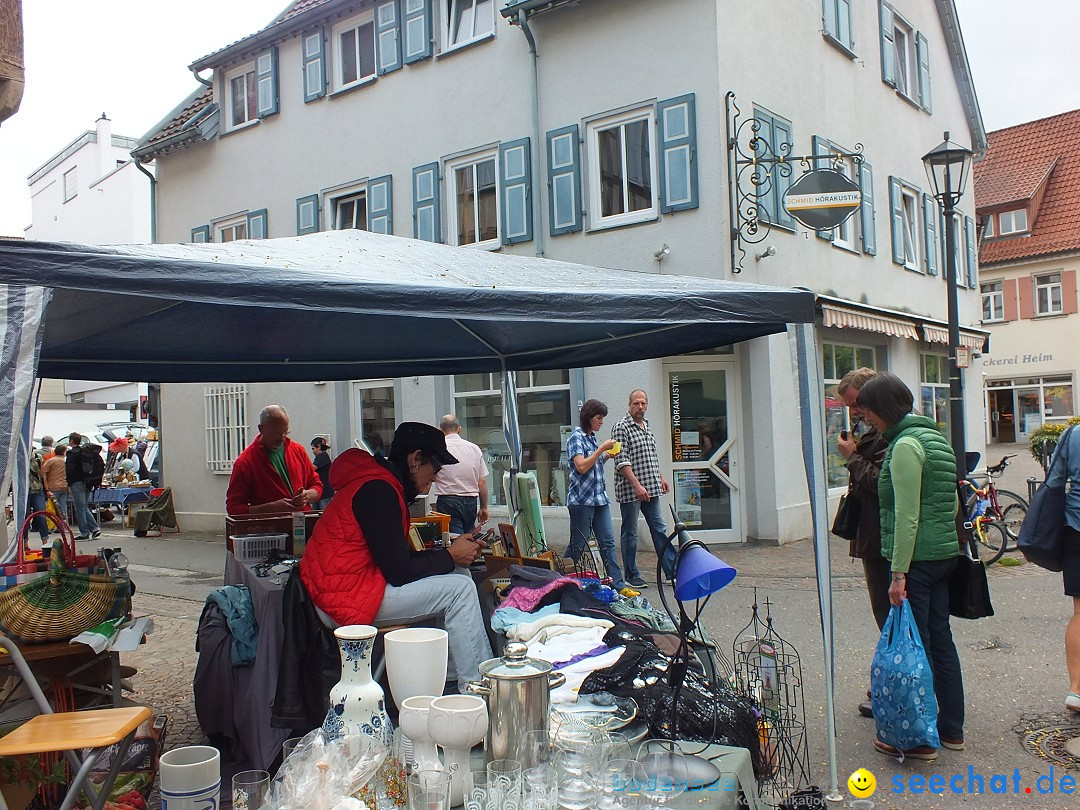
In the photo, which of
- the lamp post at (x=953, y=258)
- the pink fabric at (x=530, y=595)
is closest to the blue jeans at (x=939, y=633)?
the pink fabric at (x=530, y=595)

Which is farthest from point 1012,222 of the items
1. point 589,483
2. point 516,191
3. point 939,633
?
point 939,633

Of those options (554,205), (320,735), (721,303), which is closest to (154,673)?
(320,735)

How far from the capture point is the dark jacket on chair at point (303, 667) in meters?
3.64

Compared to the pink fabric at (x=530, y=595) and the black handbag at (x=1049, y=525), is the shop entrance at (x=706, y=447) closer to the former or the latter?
the black handbag at (x=1049, y=525)

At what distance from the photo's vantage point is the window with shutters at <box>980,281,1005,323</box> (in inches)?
1195

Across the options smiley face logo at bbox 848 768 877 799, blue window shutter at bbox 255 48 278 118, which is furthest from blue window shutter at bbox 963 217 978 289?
smiley face logo at bbox 848 768 877 799

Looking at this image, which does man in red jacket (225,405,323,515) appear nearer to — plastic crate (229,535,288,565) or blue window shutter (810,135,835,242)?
plastic crate (229,535,288,565)

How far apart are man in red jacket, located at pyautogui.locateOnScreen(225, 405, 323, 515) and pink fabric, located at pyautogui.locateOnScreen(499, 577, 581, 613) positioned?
2.20m

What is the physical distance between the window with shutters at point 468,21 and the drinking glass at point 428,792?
11862 millimetres

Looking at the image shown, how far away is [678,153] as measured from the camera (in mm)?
10609

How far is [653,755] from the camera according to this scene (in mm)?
2234

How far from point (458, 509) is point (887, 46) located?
438 inches

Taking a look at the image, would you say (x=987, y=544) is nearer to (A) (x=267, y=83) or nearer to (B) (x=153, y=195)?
(A) (x=267, y=83)

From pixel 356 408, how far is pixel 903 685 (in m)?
11.0
